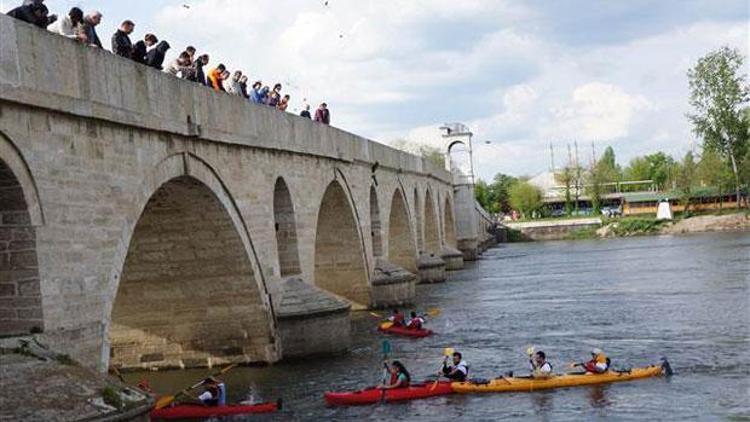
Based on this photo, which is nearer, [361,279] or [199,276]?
[199,276]

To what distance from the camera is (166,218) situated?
16.8 meters

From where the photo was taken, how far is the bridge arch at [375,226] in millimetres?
30411

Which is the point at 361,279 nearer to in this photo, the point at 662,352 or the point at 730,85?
the point at 662,352

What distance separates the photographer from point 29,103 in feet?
34.5

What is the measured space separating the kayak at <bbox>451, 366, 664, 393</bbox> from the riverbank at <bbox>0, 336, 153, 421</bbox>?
296 inches

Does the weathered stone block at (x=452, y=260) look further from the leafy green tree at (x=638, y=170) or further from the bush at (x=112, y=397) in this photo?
the leafy green tree at (x=638, y=170)

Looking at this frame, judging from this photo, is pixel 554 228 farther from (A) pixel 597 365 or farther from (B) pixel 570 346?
(A) pixel 597 365

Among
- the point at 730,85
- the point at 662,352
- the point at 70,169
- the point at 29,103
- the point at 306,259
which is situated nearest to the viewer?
the point at 29,103

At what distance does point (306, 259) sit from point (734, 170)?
53155 mm

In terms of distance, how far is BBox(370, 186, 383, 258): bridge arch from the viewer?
30.4 meters

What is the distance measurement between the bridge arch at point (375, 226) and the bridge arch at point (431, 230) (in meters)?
16.0

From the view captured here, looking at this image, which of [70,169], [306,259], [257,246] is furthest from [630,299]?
[70,169]

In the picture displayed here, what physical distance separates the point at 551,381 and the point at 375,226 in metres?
15.5

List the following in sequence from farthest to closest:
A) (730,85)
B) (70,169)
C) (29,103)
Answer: (730,85) → (70,169) → (29,103)
